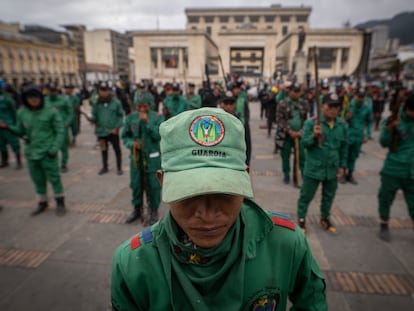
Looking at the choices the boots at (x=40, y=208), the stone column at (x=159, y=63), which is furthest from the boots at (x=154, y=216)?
the stone column at (x=159, y=63)

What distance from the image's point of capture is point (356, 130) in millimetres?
6570

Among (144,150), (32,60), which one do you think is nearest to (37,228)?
(144,150)

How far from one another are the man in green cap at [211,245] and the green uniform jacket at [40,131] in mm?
4194

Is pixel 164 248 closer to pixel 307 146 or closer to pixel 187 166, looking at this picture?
pixel 187 166

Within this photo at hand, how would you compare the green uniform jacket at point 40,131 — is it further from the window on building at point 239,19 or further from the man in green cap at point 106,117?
the window on building at point 239,19

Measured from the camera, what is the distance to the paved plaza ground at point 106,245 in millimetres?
2954

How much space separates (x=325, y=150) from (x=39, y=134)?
466 centimetres

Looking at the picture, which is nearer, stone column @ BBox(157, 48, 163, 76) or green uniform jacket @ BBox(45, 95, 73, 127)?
green uniform jacket @ BBox(45, 95, 73, 127)

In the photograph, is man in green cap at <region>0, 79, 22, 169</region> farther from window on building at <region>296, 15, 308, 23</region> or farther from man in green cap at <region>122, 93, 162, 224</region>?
window on building at <region>296, 15, 308, 23</region>

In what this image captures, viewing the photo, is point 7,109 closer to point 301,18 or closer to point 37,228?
point 37,228

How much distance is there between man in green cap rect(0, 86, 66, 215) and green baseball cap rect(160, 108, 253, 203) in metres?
4.38

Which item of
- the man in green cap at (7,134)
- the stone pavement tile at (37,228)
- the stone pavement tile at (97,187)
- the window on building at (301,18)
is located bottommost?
the stone pavement tile at (37,228)

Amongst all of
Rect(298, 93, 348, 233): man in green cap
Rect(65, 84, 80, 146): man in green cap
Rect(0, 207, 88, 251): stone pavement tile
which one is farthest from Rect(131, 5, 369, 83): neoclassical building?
Rect(0, 207, 88, 251): stone pavement tile

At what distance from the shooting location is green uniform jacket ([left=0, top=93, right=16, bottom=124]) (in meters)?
7.76
